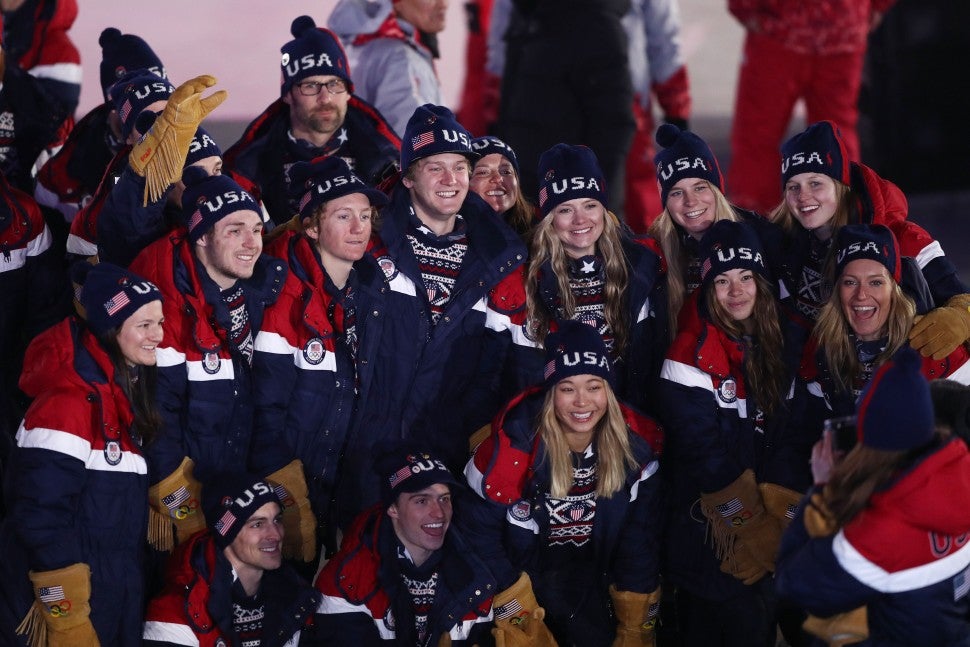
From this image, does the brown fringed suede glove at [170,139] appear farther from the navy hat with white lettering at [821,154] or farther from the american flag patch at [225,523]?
the navy hat with white lettering at [821,154]

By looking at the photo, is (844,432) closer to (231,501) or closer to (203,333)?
(231,501)

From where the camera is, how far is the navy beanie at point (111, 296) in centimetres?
446

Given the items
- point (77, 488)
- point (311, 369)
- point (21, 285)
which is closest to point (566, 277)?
point (311, 369)

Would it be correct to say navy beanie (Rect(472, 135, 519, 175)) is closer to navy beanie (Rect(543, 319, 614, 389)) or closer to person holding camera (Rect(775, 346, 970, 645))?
navy beanie (Rect(543, 319, 614, 389))

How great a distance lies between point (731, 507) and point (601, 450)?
520 millimetres

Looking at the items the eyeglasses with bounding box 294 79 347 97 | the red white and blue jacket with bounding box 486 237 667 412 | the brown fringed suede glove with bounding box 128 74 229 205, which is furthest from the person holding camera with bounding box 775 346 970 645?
the eyeglasses with bounding box 294 79 347 97

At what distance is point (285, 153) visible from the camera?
223 inches

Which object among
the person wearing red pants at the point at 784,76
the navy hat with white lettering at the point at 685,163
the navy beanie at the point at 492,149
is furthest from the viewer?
the person wearing red pants at the point at 784,76

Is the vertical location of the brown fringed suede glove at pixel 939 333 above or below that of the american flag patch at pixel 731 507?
above

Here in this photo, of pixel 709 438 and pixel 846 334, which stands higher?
pixel 846 334

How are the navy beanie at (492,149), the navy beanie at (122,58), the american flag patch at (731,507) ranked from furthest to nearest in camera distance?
the navy beanie at (122,58)
the navy beanie at (492,149)
the american flag patch at (731,507)

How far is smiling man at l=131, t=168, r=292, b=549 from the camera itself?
4.71 m

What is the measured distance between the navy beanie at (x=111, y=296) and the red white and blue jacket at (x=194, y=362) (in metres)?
0.21

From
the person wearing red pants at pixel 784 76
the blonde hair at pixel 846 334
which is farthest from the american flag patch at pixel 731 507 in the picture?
Result: the person wearing red pants at pixel 784 76
